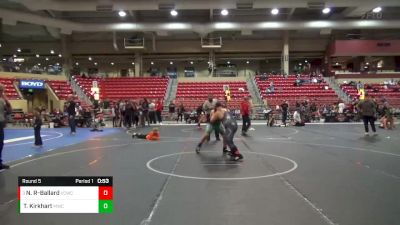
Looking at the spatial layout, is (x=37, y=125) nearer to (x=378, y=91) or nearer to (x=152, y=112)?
(x=152, y=112)

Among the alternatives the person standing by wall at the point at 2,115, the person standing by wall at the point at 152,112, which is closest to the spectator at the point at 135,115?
the person standing by wall at the point at 152,112

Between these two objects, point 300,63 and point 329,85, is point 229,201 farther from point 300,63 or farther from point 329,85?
point 300,63

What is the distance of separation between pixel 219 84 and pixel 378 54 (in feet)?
52.3

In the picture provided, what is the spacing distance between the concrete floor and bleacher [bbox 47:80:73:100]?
2283 centimetres

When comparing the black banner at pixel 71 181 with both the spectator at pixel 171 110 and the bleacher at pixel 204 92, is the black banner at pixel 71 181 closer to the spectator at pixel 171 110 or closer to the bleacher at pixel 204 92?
the spectator at pixel 171 110

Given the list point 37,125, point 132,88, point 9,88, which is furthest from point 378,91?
point 9,88

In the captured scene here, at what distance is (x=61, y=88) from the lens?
33656 mm

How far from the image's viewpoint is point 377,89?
1326 inches

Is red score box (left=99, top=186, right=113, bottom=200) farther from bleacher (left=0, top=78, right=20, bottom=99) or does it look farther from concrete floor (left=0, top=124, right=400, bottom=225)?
bleacher (left=0, top=78, right=20, bottom=99)

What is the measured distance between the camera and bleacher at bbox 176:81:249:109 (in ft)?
104

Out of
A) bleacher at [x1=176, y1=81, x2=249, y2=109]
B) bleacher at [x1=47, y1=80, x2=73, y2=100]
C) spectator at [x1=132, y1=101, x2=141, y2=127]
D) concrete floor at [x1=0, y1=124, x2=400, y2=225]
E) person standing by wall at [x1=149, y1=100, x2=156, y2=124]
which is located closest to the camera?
concrete floor at [x1=0, y1=124, x2=400, y2=225]
